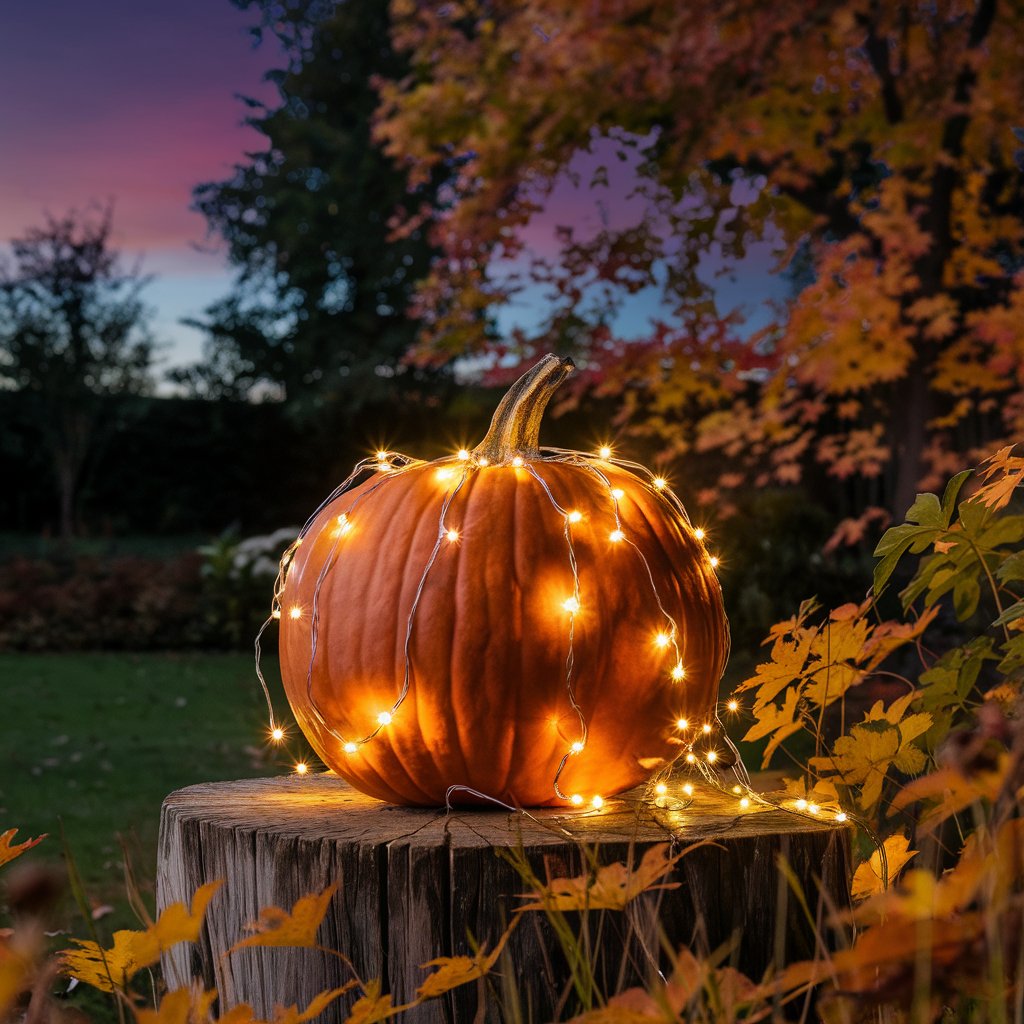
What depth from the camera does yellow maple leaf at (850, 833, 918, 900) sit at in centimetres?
173

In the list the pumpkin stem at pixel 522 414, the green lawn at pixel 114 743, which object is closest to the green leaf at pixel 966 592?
the pumpkin stem at pixel 522 414

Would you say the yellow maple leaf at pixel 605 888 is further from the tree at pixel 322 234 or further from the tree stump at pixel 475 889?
the tree at pixel 322 234

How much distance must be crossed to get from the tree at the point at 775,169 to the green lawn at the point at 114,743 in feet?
9.13

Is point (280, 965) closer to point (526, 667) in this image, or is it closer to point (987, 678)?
point (526, 667)

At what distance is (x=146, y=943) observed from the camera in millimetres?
A: 1049

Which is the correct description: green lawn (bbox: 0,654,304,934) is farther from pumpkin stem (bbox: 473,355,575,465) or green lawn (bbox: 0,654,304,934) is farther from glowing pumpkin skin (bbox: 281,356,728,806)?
pumpkin stem (bbox: 473,355,575,465)

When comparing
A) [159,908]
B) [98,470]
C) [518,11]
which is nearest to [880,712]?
[159,908]

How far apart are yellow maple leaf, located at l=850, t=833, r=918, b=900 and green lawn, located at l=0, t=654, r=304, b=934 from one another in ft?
6.74

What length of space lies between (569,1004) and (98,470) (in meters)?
18.2

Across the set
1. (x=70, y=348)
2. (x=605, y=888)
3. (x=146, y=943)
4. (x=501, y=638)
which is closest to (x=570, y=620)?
(x=501, y=638)

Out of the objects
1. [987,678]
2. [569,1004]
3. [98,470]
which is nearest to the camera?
[569,1004]

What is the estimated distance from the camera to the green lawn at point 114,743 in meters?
4.50

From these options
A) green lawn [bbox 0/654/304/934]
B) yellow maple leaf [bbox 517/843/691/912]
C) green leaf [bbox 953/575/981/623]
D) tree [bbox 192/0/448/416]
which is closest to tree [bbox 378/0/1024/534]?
green lawn [bbox 0/654/304/934]

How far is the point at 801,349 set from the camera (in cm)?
616
